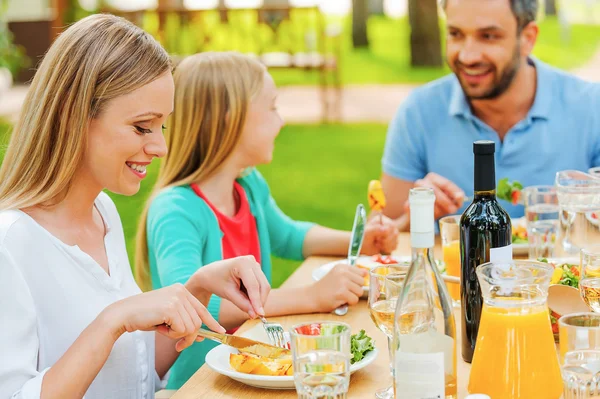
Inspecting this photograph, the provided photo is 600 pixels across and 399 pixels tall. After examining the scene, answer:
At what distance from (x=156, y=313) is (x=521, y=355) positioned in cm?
68

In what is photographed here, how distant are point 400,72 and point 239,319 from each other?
12.7 metres

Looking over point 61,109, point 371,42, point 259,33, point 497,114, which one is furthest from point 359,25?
point 61,109

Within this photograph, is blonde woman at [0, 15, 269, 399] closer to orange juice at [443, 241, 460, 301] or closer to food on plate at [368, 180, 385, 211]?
orange juice at [443, 241, 460, 301]

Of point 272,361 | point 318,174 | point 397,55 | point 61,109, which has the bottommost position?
point 318,174

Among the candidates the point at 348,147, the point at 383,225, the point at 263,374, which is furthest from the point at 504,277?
the point at 348,147

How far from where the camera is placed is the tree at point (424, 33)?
13.0 m

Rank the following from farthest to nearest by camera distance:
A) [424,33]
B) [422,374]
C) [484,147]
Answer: [424,33] → [484,147] → [422,374]

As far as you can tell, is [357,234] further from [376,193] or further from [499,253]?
Answer: [499,253]

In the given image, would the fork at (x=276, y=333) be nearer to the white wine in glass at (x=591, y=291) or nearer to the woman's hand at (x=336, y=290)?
the woman's hand at (x=336, y=290)

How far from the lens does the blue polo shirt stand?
338 cm

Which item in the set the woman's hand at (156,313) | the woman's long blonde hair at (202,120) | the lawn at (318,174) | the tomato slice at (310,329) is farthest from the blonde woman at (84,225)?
the lawn at (318,174)

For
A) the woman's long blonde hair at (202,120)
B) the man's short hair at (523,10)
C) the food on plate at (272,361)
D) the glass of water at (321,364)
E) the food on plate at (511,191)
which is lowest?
the food on plate at (272,361)

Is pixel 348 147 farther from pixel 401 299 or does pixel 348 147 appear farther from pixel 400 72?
pixel 401 299

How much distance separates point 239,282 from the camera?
2.12m
